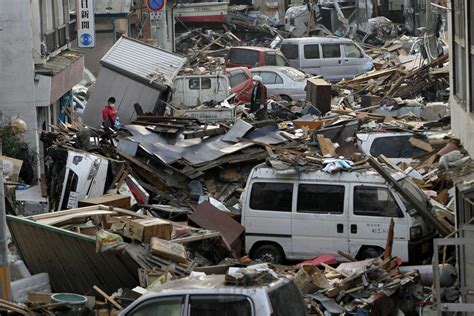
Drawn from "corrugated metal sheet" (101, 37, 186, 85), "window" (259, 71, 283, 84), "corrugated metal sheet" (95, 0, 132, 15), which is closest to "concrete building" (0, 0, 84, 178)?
"corrugated metal sheet" (101, 37, 186, 85)

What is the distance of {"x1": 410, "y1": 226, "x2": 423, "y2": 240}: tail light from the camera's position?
55.7 feet

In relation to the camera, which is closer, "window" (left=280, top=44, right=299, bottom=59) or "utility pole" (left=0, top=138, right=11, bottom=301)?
"utility pole" (left=0, top=138, right=11, bottom=301)

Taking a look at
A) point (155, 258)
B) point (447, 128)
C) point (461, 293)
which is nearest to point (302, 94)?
point (447, 128)

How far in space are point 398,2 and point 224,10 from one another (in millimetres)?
9678

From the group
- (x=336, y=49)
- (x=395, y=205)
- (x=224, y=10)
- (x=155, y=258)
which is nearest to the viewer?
(x=155, y=258)

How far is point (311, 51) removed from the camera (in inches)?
1610

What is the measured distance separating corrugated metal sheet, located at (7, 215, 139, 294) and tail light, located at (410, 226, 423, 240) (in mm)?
4251

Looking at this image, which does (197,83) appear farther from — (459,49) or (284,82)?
(459,49)

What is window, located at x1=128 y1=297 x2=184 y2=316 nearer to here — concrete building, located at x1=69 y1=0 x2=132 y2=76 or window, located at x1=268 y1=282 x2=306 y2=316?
window, located at x1=268 y1=282 x2=306 y2=316

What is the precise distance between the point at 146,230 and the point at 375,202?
373cm

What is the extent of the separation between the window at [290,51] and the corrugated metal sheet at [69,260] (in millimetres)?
26146

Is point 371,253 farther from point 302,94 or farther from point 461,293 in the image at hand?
point 302,94

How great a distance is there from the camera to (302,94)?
1346 inches

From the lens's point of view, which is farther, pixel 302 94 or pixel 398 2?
pixel 398 2
